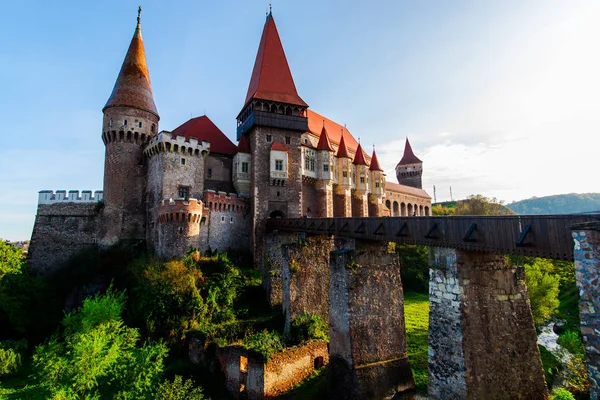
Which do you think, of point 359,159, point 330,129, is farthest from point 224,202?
point 330,129

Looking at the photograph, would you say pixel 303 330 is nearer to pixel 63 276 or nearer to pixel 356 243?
pixel 356 243

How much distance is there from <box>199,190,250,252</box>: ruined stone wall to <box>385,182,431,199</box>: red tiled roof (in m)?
28.2

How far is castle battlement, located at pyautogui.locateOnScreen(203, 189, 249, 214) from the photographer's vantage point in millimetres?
24625

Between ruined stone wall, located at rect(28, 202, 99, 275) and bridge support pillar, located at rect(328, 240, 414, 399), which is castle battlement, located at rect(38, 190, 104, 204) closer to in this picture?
ruined stone wall, located at rect(28, 202, 99, 275)

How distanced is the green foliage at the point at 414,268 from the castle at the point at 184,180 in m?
9.65

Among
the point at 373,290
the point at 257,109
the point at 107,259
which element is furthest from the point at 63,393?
the point at 257,109

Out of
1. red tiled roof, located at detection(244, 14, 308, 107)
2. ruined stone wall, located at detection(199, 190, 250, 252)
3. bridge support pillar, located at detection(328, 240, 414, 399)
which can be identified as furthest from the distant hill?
bridge support pillar, located at detection(328, 240, 414, 399)

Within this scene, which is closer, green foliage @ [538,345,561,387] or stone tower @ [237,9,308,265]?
green foliage @ [538,345,561,387]

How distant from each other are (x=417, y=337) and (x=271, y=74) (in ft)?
77.8

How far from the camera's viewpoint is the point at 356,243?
13242mm

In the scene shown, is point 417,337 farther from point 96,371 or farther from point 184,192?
point 184,192

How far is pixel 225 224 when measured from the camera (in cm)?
2512

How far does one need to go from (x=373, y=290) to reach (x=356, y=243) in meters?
1.85

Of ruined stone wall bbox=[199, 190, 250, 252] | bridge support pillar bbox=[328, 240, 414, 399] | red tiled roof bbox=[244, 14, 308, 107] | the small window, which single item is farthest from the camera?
red tiled roof bbox=[244, 14, 308, 107]
